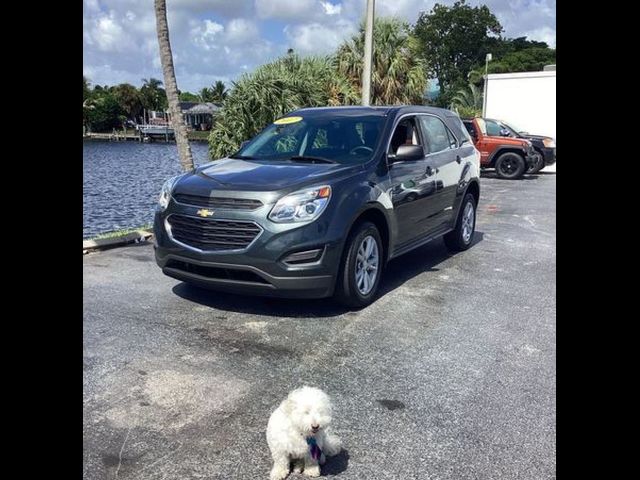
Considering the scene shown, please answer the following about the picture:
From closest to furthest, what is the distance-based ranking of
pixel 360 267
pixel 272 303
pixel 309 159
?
pixel 360 267 < pixel 272 303 < pixel 309 159

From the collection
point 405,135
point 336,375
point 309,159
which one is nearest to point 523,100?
point 405,135

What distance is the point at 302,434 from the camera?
2.61 m

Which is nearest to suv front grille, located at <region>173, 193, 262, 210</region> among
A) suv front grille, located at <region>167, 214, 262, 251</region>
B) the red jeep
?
suv front grille, located at <region>167, 214, 262, 251</region>

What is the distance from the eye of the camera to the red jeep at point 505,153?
1823 centimetres

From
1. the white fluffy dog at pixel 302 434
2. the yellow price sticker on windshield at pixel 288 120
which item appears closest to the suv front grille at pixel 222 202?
the yellow price sticker on windshield at pixel 288 120

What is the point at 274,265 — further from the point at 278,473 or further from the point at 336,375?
the point at 278,473

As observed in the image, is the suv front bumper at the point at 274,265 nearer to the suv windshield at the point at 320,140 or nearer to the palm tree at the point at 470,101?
the suv windshield at the point at 320,140

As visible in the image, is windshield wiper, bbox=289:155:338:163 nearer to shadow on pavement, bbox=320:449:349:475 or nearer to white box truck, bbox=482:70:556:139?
shadow on pavement, bbox=320:449:349:475

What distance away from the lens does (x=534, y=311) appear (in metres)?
5.25

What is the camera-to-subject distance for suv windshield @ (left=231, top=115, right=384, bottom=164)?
5.50 meters

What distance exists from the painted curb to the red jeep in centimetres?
1285

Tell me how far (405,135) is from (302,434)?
4054 mm

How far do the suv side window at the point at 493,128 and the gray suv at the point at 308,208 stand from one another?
44.2 feet
